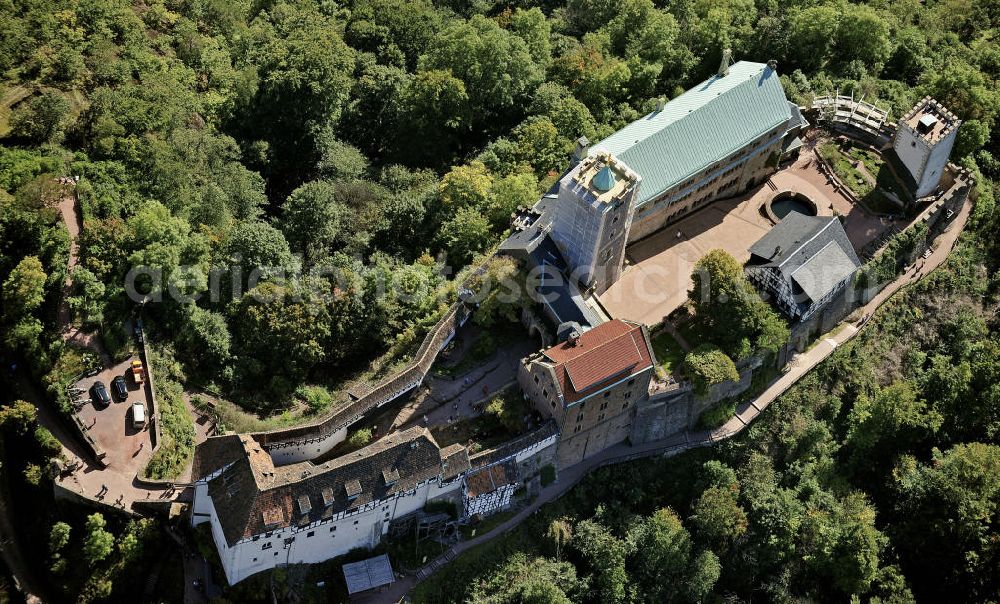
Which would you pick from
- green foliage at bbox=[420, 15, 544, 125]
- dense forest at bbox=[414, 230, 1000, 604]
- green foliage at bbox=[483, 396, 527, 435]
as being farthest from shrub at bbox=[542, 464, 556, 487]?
green foliage at bbox=[420, 15, 544, 125]

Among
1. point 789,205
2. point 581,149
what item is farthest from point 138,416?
point 789,205

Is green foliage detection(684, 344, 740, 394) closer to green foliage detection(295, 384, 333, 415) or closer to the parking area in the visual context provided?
green foliage detection(295, 384, 333, 415)

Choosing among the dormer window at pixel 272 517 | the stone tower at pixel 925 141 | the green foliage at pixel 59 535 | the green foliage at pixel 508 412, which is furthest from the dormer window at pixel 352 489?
the stone tower at pixel 925 141

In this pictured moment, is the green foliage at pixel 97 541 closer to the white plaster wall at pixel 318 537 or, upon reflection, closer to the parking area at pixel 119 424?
the parking area at pixel 119 424

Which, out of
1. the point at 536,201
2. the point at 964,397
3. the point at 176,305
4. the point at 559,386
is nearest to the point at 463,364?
the point at 559,386

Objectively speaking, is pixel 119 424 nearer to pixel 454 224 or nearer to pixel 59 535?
pixel 59 535

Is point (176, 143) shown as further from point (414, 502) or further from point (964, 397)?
point (964, 397)
